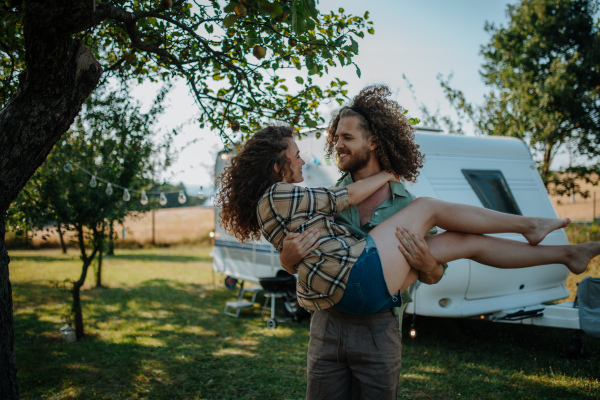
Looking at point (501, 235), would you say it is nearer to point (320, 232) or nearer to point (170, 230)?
point (320, 232)

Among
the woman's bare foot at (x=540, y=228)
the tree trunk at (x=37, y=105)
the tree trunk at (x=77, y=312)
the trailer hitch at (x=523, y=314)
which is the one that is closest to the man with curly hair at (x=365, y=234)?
the woman's bare foot at (x=540, y=228)

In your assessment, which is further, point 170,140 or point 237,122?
point 170,140

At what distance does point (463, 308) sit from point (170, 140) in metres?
6.31

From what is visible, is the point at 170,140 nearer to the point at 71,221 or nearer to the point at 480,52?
the point at 71,221

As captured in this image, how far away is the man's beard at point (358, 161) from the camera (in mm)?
2635

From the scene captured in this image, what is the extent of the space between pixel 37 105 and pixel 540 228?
306 centimetres

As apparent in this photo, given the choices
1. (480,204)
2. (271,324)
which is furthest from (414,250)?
(271,324)

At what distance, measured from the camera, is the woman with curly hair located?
210 centimetres

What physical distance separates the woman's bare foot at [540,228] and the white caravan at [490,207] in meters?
2.28

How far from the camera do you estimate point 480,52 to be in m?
15.2

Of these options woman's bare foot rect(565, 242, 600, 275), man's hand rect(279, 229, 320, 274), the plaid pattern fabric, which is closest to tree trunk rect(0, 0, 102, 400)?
the plaid pattern fabric

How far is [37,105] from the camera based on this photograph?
242 centimetres

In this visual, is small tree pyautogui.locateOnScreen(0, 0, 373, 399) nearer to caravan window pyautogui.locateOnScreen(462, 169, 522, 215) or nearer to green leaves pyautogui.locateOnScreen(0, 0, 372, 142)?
green leaves pyautogui.locateOnScreen(0, 0, 372, 142)

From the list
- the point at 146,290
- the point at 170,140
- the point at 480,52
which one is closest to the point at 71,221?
the point at 170,140
